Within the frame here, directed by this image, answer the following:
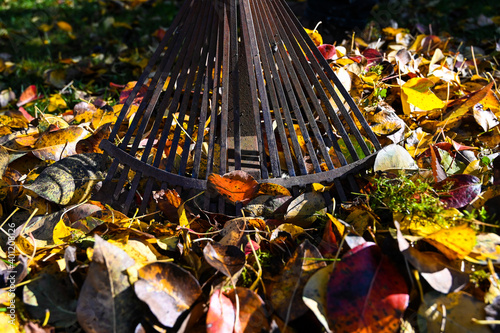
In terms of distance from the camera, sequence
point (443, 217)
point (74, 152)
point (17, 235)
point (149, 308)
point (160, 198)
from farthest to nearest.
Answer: point (74, 152) → point (160, 198) → point (17, 235) → point (443, 217) → point (149, 308)

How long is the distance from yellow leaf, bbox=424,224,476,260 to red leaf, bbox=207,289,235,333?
1.72ft

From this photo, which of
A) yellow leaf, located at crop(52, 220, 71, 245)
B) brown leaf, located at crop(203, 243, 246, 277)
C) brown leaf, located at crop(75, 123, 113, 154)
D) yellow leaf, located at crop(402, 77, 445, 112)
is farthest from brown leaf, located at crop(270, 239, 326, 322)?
brown leaf, located at crop(75, 123, 113, 154)

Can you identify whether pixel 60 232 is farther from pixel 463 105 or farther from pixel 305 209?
pixel 463 105

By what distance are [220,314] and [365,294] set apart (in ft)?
1.12

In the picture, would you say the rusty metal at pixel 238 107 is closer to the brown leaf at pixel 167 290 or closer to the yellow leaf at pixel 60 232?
the yellow leaf at pixel 60 232

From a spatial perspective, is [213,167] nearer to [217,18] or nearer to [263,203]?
[263,203]

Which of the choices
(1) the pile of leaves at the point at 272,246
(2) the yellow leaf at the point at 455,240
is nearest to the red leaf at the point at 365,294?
(1) the pile of leaves at the point at 272,246

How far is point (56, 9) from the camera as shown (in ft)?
12.7

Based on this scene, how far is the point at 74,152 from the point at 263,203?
0.78m

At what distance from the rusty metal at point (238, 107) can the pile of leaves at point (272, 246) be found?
72 mm

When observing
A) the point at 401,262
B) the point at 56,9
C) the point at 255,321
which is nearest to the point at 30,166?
the point at 255,321

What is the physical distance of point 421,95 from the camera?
1.58m

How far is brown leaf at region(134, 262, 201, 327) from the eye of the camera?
38.5 inches

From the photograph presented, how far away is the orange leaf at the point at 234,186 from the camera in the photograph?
48.6 inches
